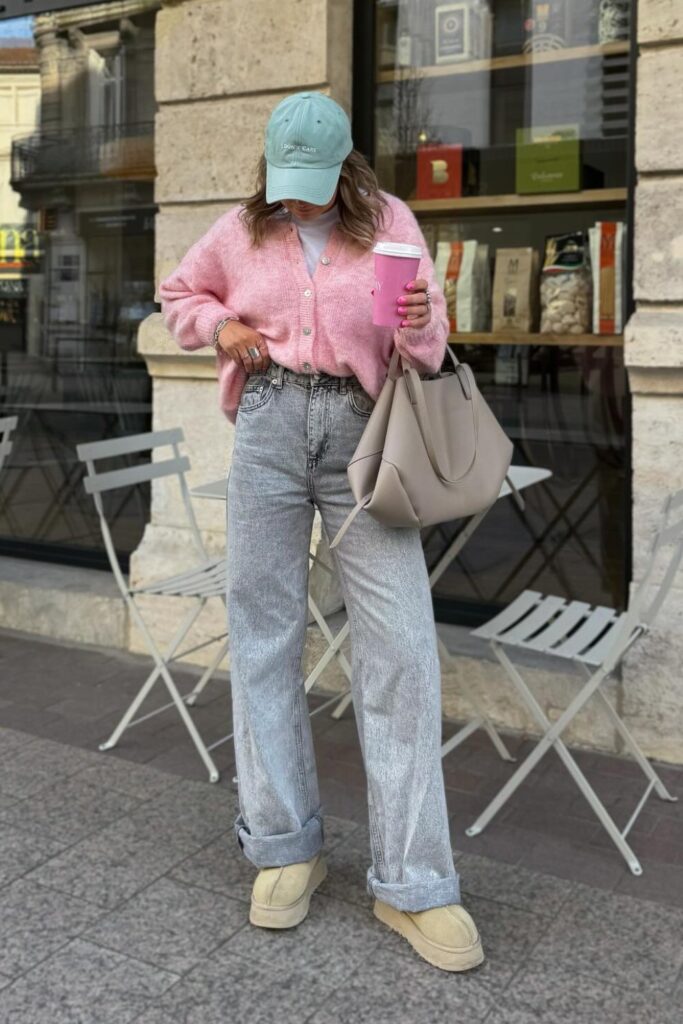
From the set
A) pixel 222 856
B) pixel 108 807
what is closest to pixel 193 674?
pixel 108 807

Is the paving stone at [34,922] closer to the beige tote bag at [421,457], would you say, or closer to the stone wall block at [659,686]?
the beige tote bag at [421,457]

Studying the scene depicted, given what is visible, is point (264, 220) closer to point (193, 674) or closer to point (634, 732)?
point (634, 732)

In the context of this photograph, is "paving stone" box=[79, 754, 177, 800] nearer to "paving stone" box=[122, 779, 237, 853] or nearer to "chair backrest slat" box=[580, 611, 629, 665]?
"paving stone" box=[122, 779, 237, 853]

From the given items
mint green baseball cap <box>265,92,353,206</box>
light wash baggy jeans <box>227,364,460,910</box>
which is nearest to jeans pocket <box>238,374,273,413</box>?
light wash baggy jeans <box>227,364,460,910</box>

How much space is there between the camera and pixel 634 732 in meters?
4.38

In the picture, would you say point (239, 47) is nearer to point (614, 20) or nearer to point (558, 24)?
point (558, 24)

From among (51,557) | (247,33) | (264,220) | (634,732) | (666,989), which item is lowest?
(666,989)

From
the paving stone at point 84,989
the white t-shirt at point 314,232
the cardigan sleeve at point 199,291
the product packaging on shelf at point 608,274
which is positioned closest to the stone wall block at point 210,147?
the product packaging on shelf at point 608,274

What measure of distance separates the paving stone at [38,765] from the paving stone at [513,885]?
57.1 inches

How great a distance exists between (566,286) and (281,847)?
2.73m

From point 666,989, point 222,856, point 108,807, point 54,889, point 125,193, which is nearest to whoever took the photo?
point 666,989

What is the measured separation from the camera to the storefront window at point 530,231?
4.81 meters

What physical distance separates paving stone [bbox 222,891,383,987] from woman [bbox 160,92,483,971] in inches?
2.2

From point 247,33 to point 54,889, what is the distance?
3.56 meters
